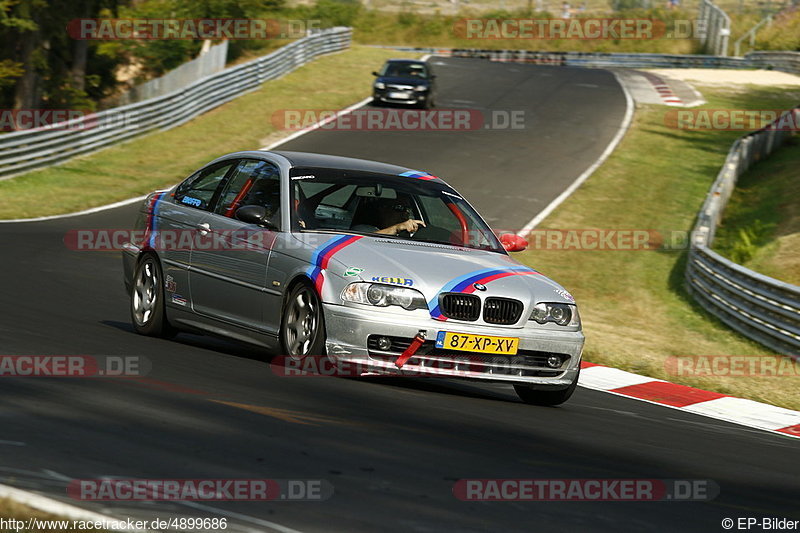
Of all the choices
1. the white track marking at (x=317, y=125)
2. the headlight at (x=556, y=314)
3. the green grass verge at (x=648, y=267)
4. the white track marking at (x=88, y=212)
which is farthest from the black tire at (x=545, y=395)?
the white track marking at (x=317, y=125)

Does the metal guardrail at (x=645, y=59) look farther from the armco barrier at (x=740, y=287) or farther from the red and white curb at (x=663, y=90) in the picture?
the armco barrier at (x=740, y=287)

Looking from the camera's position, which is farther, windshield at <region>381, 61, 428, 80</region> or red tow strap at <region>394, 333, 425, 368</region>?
windshield at <region>381, 61, 428, 80</region>

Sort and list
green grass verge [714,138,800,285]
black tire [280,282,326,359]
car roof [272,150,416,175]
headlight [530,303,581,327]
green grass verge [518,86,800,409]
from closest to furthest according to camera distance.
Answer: black tire [280,282,326,359] → headlight [530,303,581,327] → car roof [272,150,416,175] → green grass verge [518,86,800,409] → green grass verge [714,138,800,285]

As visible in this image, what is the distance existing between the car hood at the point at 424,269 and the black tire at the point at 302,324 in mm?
218

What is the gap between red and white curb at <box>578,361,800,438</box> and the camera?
967 centimetres

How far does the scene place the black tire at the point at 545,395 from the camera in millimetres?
8625

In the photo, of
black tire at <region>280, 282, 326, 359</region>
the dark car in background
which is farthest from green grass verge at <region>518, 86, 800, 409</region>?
the dark car in background

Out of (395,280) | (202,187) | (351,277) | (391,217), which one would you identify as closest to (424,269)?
(395,280)

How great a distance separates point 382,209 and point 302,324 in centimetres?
131

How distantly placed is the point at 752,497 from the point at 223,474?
2.57 m

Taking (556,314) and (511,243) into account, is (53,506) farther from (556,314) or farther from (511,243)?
(511,243)

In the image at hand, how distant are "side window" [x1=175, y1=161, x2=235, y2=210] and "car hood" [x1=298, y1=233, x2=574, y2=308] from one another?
1.43m

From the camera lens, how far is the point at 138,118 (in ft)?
97.4

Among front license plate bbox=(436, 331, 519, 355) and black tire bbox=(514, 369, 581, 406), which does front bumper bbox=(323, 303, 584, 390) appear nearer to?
front license plate bbox=(436, 331, 519, 355)
